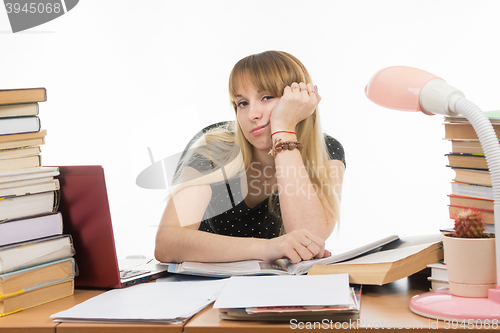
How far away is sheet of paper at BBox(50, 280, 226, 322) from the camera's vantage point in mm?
569

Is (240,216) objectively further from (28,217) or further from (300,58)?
(300,58)

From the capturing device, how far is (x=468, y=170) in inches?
27.7

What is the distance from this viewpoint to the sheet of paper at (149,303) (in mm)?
Answer: 569

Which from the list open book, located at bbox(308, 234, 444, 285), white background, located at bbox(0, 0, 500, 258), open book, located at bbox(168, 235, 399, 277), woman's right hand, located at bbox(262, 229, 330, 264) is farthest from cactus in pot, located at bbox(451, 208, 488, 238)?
white background, located at bbox(0, 0, 500, 258)

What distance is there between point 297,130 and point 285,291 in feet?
3.31

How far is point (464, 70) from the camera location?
2.33m

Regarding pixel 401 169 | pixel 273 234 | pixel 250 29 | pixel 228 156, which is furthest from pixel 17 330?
pixel 401 169

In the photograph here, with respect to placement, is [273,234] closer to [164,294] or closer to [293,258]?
[293,258]

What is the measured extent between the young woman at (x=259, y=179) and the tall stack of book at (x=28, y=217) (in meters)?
0.28

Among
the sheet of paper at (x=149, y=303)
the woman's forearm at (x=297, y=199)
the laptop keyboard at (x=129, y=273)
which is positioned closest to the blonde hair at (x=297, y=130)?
the woman's forearm at (x=297, y=199)

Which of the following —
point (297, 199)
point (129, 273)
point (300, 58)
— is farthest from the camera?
point (300, 58)

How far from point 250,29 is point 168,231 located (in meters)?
1.75

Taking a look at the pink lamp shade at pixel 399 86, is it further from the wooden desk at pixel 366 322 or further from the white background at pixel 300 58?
the white background at pixel 300 58

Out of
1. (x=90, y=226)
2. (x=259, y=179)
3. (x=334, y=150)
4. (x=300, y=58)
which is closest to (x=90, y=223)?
(x=90, y=226)
